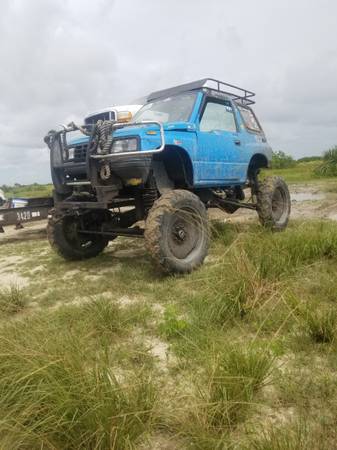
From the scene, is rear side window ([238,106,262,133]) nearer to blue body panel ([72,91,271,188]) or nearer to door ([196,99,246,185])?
blue body panel ([72,91,271,188])

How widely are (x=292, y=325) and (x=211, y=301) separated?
670 millimetres

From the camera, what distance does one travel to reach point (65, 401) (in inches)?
68.0

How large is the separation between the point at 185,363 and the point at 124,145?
288cm

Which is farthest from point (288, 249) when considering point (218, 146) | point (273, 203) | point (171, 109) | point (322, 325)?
point (273, 203)

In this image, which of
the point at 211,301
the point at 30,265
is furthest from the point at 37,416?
the point at 30,265

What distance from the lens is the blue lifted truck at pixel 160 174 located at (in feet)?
15.0

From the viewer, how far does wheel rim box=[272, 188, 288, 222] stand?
7.22m

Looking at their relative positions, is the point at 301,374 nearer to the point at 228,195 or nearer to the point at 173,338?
the point at 173,338

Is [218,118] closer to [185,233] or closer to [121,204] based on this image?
[121,204]

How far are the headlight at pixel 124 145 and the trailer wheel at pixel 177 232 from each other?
65cm

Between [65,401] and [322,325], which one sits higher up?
[65,401]

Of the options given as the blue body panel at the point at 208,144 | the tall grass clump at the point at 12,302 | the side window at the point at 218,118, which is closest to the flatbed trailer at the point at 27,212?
the blue body panel at the point at 208,144

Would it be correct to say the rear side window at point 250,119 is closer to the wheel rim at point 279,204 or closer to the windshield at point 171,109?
the wheel rim at point 279,204

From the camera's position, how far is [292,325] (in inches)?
112
